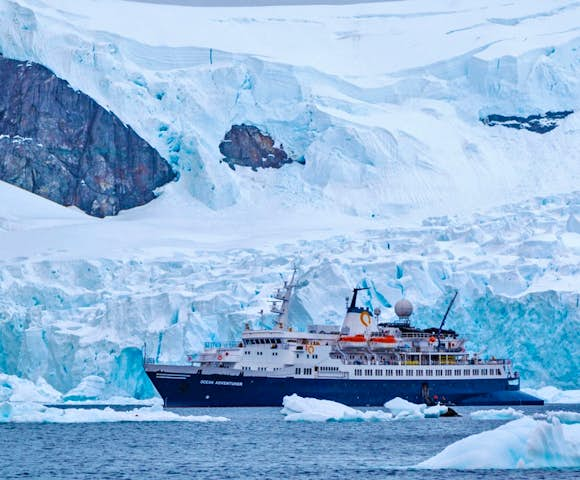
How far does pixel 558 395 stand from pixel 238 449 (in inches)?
711

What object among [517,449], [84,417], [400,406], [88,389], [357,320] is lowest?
[517,449]

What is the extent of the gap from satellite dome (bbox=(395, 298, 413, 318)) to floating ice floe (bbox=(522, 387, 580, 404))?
5027mm

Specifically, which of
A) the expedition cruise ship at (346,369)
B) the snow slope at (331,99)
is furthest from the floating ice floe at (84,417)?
the snow slope at (331,99)

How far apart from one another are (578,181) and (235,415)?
91.5 ft

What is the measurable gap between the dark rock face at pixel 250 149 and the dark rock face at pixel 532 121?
33.0 feet

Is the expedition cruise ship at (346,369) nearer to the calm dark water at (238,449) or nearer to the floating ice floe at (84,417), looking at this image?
the calm dark water at (238,449)

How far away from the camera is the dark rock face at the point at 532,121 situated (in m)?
67.6

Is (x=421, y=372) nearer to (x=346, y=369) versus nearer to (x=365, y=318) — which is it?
(x=365, y=318)

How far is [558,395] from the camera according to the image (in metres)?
46.1

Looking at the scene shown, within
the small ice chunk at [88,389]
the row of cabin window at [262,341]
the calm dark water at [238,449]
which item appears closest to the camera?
the calm dark water at [238,449]

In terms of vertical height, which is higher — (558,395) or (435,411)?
(558,395)

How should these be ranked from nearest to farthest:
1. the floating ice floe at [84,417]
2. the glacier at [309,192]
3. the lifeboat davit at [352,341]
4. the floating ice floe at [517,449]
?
the floating ice floe at [517,449] → the floating ice floe at [84,417] → the lifeboat davit at [352,341] → the glacier at [309,192]

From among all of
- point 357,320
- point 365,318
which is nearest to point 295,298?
point 357,320

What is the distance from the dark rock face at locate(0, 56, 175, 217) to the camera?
6750 cm
